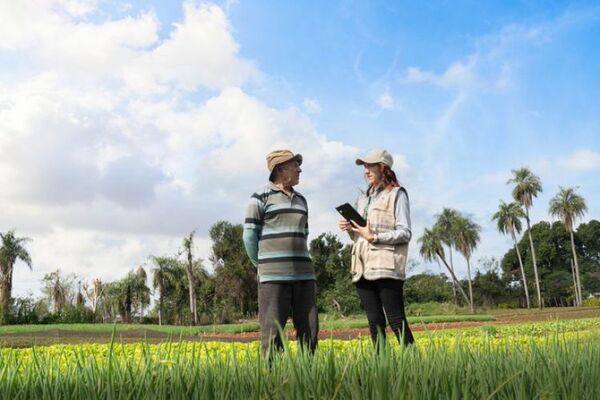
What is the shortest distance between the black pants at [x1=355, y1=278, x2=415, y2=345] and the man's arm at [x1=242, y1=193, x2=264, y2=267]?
3.20 feet

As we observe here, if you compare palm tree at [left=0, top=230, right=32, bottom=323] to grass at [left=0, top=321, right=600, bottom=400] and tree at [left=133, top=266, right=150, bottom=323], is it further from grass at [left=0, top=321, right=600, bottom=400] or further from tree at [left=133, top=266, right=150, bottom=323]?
grass at [left=0, top=321, right=600, bottom=400]

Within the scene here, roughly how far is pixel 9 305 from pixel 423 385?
4279 centimetres

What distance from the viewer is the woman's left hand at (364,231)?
5402mm

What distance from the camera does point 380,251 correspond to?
5.35 meters

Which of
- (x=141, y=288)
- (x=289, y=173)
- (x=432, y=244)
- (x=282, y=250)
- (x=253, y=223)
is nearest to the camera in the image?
(x=282, y=250)

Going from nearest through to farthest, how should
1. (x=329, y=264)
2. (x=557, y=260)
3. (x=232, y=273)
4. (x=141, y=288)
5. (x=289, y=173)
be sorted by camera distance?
1. (x=289, y=173)
2. (x=329, y=264)
3. (x=232, y=273)
4. (x=141, y=288)
5. (x=557, y=260)

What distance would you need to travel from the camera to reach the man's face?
5410 mm

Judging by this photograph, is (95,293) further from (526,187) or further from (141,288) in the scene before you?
(526,187)

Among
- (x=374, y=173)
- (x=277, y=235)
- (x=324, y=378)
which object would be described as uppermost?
(x=374, y=173)

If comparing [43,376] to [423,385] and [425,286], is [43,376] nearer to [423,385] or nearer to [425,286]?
[423,385]

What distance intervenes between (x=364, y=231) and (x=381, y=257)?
28cm

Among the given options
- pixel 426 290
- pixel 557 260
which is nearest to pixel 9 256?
pixel 426 290

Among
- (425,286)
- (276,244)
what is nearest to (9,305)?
(425,286)

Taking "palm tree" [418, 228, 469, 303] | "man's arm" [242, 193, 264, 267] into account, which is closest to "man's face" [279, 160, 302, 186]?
"man's arm" [242, 193, 264, 267]
